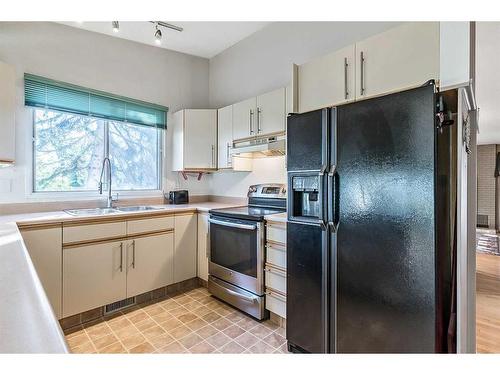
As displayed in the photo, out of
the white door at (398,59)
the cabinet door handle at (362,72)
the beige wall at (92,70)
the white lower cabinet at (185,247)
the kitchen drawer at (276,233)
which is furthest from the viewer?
the white lower cabinet at (185,247)

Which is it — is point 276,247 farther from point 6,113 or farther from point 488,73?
point 488,73

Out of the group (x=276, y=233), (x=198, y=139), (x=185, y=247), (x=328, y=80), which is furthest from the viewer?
(x=198, y=139)

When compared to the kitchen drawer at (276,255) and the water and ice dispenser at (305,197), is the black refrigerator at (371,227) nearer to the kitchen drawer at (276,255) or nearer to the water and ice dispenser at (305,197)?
the water and ice dispenser at (305,197)

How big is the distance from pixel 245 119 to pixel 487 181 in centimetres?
856

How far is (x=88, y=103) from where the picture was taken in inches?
105

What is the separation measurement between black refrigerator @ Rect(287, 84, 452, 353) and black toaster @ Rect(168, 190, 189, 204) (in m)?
1.81

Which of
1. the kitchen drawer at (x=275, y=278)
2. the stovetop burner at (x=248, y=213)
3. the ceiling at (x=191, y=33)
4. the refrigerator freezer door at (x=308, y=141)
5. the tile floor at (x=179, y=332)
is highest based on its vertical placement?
the ceiling at (x=191, y=33)

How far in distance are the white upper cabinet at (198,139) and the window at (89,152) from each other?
15.1 inches

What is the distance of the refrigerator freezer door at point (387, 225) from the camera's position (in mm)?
1185

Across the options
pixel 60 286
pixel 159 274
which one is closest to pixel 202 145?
pixel 159 274

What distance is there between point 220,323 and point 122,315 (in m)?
0.88

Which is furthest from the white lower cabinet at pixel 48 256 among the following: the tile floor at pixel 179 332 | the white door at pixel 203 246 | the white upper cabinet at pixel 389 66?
the white upper cabinet at pixel 389 66

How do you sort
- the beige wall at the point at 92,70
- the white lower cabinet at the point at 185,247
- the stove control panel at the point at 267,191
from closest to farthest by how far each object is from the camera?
the beige wall at the point at 92,70
the stove control panel at the point at 267,191
the white lower cabinet at the point at 185,247

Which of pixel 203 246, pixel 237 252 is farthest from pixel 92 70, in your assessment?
pixel 237 252
